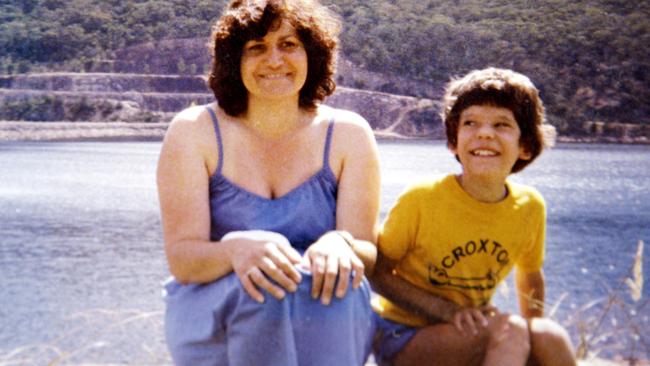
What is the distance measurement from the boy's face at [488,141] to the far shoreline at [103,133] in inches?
1619

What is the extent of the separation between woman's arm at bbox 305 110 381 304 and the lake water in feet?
2.90

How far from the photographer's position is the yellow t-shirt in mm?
1965

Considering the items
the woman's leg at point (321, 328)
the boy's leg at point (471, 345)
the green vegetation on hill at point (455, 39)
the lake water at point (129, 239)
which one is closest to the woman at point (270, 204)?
the woman's leg at point (321, 328)

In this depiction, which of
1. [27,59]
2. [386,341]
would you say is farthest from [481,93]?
[27,59]

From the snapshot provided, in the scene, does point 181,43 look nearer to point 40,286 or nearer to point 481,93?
point 40,286

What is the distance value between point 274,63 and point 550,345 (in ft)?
2.90

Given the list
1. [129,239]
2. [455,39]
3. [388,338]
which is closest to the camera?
[388,338]

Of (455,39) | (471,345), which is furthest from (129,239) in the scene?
(455,39)

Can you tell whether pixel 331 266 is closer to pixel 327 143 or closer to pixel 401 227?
pixel 401 227

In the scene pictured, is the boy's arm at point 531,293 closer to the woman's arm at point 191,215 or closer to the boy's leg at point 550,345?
the boy's leg at point 550,345

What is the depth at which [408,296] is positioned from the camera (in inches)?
77.8

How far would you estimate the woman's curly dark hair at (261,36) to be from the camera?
1990 millimetres

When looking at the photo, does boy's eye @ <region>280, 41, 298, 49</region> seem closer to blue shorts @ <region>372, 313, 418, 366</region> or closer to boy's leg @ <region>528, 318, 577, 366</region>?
blue shorts @ <region>372, 313, 418, 366</region>

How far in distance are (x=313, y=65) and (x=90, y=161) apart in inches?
1705
